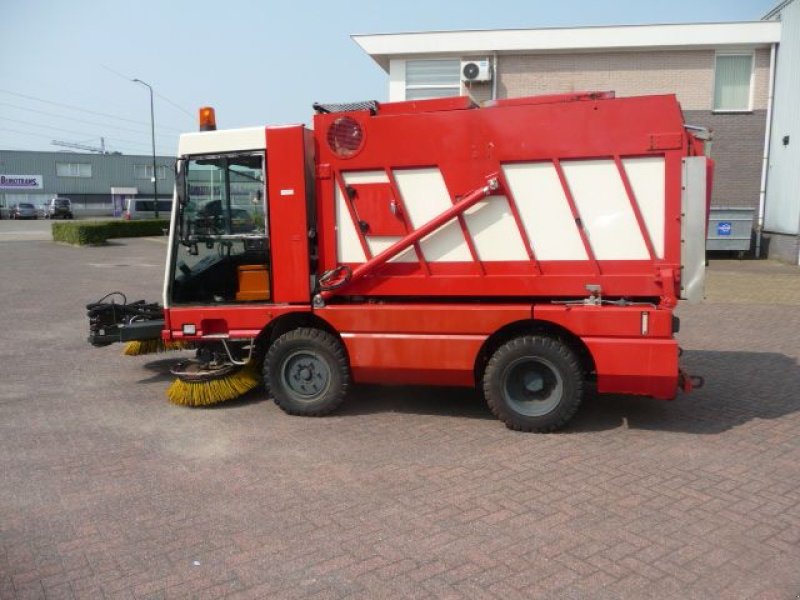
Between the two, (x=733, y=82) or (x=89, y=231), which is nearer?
(x=733, y=82)

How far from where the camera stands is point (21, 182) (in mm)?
65000

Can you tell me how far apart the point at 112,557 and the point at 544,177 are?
3.87 m

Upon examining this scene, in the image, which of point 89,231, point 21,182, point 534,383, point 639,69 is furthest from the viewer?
point 21,182

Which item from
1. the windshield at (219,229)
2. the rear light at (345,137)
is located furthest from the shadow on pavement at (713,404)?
the windshield at (219,229)

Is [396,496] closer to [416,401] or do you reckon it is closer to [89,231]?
[416,401]

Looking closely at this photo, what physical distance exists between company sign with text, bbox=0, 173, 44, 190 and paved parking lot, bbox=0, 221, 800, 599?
2658 inches

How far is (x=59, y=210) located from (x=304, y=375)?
2228 inches

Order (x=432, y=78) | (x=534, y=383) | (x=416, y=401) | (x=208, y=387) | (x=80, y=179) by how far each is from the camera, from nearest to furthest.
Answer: (x=534, y=383) → (x=208, y=387) → (x=416, y=401) → (x=432, y=78) → (x=80, y=179)

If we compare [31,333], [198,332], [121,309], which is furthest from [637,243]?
[31,333]

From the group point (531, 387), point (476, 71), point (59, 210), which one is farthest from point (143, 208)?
point (531, 387)

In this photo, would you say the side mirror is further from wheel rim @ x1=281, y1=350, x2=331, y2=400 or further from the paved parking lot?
the paved parking lot

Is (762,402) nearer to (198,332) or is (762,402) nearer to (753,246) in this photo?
(198,332)

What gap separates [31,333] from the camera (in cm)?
990

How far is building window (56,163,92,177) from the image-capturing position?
6656cm
